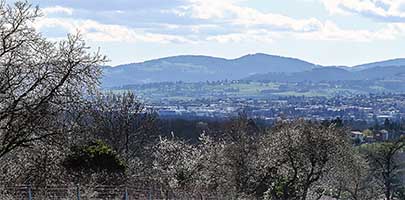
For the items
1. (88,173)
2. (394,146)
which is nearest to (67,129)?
(88,173)

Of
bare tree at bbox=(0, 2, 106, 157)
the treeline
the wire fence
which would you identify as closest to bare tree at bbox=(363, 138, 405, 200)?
the treeline

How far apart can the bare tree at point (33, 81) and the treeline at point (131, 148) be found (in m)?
0.03

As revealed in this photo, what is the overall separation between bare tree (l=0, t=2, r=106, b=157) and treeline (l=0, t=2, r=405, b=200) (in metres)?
0.03

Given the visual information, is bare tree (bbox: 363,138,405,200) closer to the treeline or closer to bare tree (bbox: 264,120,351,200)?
the treeline

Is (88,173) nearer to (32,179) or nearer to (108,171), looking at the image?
(108,171)

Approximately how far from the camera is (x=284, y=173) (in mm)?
54969

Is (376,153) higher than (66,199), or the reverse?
(66,199)

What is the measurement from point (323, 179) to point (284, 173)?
3.57 m

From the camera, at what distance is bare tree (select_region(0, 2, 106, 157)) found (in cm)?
2228

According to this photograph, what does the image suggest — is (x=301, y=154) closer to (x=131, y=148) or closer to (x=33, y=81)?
(x=131, y=148)

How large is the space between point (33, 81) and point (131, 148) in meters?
30.1

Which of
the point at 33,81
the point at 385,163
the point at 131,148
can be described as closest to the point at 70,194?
the point at 33,81

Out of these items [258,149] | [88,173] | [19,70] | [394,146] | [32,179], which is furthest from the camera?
[394,146]

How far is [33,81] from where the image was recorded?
22.5 m
